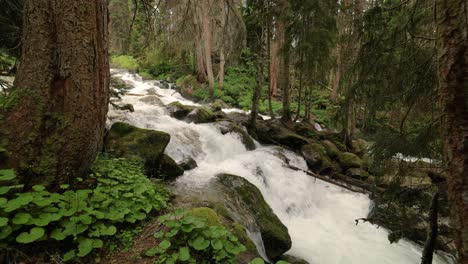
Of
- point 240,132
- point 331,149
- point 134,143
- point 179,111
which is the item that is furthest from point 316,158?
point 134,143

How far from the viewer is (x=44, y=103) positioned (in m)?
2.56

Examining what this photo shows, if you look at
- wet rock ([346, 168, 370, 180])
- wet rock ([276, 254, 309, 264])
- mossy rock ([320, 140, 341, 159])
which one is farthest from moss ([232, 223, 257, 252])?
mossy rock ([320, 140, 341, 159])

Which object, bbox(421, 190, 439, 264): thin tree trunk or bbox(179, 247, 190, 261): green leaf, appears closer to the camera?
bbox(179, 247, 190, 261): green leaf

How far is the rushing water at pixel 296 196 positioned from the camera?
5500mm

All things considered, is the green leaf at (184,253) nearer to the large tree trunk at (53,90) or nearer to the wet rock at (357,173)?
the large tree trunk at (53,90)

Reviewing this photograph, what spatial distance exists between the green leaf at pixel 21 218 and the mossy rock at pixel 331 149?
9.59 meters

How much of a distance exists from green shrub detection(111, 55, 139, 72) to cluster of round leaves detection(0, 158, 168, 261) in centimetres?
2469

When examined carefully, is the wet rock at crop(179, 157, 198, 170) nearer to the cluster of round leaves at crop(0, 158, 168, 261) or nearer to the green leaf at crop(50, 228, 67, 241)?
the cluster of round leaves at crop(0, 158, 168, 261)

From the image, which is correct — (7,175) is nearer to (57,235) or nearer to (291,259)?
(57,235)

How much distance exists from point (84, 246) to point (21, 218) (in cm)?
51

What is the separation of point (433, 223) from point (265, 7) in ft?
27.3

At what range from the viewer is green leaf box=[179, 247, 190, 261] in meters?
2.14

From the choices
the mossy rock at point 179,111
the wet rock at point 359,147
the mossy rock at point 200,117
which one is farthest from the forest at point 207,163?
the wet rock at point 359,147

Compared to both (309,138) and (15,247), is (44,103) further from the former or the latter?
(309,138)
